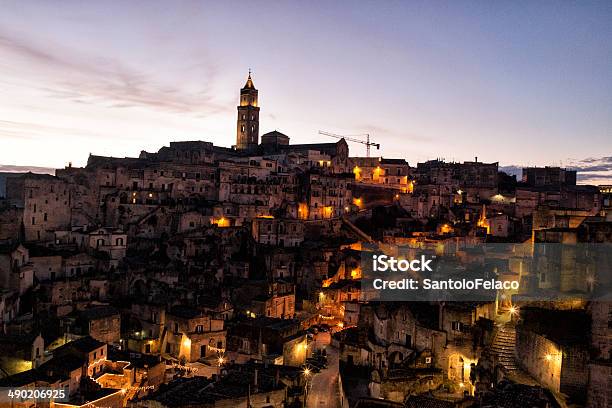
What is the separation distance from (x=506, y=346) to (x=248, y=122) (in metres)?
74.4

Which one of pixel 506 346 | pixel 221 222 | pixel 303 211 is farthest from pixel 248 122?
pixel 506 346

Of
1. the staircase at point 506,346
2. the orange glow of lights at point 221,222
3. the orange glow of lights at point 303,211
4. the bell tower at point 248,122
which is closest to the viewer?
the staircase at point 506,346

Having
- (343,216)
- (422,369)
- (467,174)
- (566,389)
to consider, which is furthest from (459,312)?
(467,174)

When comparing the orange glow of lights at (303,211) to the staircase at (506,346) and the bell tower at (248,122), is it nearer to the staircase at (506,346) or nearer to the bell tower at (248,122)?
the bell tower at (248,122)

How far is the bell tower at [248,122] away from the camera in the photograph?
312 ft

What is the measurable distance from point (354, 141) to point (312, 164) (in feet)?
160

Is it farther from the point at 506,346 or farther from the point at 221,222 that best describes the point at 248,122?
the point at 506,346

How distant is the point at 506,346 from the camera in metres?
27.8

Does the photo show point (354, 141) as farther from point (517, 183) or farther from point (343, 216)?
point (343, 216)

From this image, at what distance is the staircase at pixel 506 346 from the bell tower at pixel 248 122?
70295mm

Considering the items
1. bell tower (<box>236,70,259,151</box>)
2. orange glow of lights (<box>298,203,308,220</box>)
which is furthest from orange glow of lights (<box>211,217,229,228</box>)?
bell tower (<box>236,70,259,151</box>)

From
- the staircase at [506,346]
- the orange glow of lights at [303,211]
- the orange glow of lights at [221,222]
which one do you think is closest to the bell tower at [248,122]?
the orange glow of lights at [303,211]

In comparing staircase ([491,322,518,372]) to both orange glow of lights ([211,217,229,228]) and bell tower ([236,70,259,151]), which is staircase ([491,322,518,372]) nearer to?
orange glow of lights ([211,217,229,228])

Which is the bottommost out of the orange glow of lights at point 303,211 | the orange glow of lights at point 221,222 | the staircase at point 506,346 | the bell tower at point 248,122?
the staircase at point 506,346
